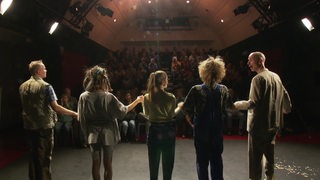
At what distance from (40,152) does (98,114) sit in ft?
3.04

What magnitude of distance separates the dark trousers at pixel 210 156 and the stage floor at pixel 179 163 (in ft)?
3.81

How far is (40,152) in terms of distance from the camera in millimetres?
3178

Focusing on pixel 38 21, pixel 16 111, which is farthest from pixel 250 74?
pixel 16 111

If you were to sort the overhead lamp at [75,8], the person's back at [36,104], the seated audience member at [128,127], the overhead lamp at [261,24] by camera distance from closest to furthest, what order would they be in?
the person's back at [36,104]
the seated audience member at [128,127]
the overhead lamp at [75,8]
the overhead lamp at [261,24]

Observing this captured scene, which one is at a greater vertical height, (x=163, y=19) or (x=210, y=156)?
(x=163, y=19)

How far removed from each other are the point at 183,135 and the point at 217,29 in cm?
932

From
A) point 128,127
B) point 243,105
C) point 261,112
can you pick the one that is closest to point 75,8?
point 128,127

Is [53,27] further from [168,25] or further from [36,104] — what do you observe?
[168,25]

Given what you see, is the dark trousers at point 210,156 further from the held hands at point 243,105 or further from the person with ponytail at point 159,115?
the held hands at point 243,105

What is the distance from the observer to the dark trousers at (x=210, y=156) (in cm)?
279

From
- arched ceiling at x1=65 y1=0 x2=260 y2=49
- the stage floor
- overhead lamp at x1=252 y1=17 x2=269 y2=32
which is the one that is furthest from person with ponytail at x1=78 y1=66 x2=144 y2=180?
arched ceiling at x1=65 y1=0 x2=260 y2=49

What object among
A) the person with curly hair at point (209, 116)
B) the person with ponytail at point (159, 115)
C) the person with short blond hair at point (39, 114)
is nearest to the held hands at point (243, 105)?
the person with curly hair at point (209, 116)

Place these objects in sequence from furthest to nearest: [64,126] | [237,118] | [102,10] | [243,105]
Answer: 1. [102,10]
2. [237,118]
3. [64,126]
4. [243,105]

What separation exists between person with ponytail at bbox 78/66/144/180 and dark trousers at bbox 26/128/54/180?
0.59 meters
